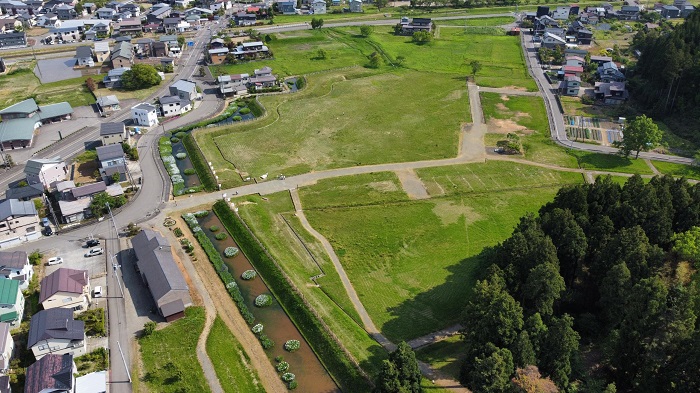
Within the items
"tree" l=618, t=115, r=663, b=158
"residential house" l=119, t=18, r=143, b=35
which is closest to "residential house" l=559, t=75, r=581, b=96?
"tree" l=618, t=115, r=663, b=158

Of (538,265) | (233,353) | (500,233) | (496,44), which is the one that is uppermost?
(496,44)

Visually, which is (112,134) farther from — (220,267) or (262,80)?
(220,267)

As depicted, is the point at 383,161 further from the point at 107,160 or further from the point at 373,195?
the point at 107,160

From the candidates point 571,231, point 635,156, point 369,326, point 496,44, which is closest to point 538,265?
point 571,231

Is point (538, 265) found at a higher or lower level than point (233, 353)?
higher

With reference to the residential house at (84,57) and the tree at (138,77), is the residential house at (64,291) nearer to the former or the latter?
the tree at (138,77)
